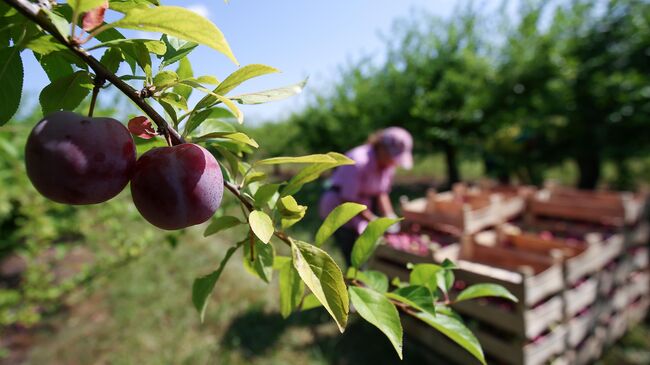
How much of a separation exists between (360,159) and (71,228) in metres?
1.60

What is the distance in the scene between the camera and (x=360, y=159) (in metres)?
2.19

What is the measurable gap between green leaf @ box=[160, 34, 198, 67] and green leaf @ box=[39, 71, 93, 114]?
6cm

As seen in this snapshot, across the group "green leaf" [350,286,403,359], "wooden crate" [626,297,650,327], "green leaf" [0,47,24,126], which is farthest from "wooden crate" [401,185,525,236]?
"green leaf" [0,47,24,126]

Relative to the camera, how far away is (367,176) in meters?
2.27

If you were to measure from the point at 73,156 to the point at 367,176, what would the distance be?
2.06 metres

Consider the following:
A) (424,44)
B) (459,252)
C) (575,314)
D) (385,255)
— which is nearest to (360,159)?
(385,255)

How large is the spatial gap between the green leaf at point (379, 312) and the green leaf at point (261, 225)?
12 cm

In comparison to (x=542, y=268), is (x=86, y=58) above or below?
above

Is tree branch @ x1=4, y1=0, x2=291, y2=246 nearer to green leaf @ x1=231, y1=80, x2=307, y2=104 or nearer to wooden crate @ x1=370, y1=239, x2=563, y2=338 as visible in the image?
green leaf @ x1=231, y1=80, x2=307, y2=104

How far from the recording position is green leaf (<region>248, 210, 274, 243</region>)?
0.28m

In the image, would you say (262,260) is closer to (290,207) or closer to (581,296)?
(290,207)

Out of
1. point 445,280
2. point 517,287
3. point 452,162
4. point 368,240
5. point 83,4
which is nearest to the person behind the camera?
point 83,4

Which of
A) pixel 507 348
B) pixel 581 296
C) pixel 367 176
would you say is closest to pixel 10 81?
pixel 507 348

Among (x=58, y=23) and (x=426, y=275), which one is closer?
(x=58, y=23)
